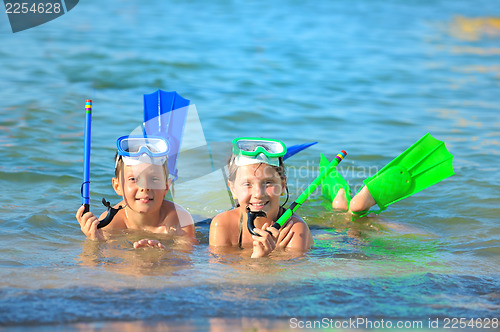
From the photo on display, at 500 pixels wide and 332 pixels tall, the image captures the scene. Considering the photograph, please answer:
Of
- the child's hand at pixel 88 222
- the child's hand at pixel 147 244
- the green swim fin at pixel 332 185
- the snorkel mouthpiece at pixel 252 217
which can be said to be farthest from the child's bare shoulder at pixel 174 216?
the green swim fin at pixel 332 185

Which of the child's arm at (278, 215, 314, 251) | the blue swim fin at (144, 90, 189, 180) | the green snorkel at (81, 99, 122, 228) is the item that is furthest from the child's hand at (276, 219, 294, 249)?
the blue swim fin at (144, 90, 189, 180)

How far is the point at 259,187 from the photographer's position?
392 centimetres

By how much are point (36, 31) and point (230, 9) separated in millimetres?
6307

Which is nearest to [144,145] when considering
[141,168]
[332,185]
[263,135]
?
[141,168]

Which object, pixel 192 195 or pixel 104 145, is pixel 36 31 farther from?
pixel 192 195

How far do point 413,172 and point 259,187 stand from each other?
165 centimetres

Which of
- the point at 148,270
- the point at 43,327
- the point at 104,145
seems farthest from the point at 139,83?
the point at 43,327

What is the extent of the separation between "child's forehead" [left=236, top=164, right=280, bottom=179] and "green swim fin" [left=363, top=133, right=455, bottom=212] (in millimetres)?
1254

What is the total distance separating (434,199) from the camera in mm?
5668

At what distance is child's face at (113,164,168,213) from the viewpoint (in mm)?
4168

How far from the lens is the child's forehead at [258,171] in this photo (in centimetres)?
394

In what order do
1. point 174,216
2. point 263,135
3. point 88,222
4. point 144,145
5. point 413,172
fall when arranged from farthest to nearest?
point 263,135 < point 413,172 < point 174,216 < point 144,145 < point 88,222

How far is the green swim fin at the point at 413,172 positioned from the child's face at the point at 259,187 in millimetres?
1236

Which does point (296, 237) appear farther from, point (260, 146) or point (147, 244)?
point (147, 244)
